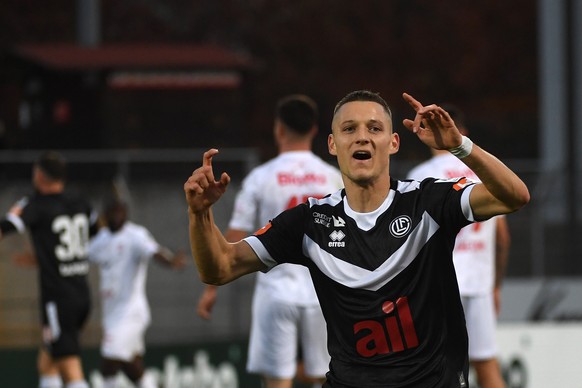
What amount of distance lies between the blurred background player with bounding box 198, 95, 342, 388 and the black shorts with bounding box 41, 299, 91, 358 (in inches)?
109

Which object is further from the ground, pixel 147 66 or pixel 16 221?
pixel 147 66

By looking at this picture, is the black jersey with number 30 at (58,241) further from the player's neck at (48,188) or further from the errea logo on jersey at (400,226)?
the errea logo on jersey at (400,226)

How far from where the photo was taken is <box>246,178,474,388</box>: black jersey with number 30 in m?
5.54

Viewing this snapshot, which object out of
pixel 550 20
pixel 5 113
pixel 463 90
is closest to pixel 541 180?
pixel 550 20

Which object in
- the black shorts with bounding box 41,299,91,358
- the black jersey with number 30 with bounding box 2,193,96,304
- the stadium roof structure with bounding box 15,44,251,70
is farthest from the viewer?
the stadium roof structure with bounding box 15,44,251,70

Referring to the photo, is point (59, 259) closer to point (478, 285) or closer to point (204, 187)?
point (478, 285)

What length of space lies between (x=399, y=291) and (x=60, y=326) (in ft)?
21.3

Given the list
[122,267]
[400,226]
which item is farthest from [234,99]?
[400,226]

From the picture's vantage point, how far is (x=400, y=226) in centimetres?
561

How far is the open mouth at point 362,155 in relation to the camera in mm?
5520

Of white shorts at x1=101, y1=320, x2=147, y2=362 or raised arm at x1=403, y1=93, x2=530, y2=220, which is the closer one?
raised arm at x1=403, y1=93, x2=530, y2=220

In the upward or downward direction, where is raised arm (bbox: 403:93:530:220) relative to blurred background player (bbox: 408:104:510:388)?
upward

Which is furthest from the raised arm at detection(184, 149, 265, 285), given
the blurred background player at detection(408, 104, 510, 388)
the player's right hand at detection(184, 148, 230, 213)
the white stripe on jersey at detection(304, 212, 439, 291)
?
the blurred background player at detection(408, 104, 510, 388)

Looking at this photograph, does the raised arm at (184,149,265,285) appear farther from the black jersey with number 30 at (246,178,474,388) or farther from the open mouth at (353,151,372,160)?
the open mouth at (353,151,372,160)
